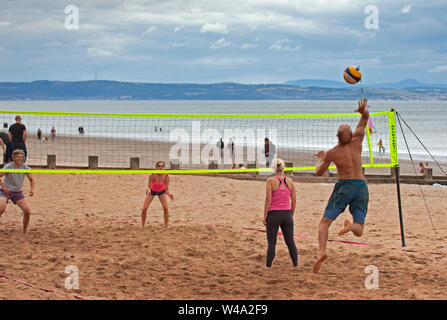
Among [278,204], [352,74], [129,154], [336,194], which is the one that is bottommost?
[278,204]

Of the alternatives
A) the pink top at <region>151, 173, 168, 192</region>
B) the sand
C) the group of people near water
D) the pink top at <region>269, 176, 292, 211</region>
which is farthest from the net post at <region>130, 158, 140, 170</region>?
the pink top at <region>269, 176, 292, 211</region>

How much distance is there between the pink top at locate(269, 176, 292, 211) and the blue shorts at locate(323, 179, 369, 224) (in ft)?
1.48

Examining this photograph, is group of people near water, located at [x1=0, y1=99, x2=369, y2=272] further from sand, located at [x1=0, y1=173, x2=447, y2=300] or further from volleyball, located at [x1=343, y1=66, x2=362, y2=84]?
volleyball, located at [x1=343, y1=66, x2=362, y2=84]

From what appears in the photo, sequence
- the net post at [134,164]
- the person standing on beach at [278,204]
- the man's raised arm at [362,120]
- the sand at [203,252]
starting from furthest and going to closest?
the net post at [134,164], the person standing on beach at [278,204], the man's raised arm at [362,120], the sand at [203,252]

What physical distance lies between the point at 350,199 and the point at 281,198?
2.34ft

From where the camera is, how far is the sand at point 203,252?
5.27 meters

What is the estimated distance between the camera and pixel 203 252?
672 centimetres

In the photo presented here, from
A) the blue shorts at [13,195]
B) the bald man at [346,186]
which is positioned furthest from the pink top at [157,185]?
the bald man at [346,186]

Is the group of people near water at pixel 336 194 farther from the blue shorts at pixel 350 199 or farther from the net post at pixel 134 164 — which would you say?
the net post at pixel 134 164

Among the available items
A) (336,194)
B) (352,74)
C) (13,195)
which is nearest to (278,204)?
(336,194)

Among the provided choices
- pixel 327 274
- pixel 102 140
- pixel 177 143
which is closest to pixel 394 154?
pixel 327 274

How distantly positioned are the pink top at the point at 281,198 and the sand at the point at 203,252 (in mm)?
721

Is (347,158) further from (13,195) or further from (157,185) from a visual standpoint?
(13,195)
